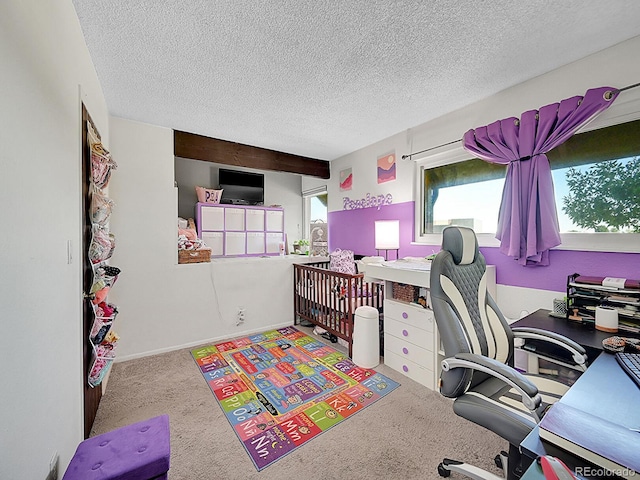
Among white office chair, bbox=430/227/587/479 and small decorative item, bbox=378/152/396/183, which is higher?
small decorative item, bbox=378/152/396/183

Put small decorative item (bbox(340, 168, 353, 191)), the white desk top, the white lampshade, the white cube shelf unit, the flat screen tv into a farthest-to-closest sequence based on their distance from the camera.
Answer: the flat screen tv → the white cube shelf unit → small decorative item (bbox(340, 168, 353, 191)) → the white lampshade → the white desk top

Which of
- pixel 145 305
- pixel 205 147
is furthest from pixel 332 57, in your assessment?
pixel 145 305

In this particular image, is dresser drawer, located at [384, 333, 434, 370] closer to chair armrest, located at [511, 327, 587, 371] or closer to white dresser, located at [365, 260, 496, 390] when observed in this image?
white dresser, located at [365, 260, 496, 390]

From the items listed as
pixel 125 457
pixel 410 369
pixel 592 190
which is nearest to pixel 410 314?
pixel 410 369

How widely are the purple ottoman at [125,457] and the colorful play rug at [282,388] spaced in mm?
633

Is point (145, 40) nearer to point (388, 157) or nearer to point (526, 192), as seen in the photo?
point (388, 157)

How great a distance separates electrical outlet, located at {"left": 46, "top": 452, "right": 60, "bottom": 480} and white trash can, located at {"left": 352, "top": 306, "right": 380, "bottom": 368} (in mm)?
1997

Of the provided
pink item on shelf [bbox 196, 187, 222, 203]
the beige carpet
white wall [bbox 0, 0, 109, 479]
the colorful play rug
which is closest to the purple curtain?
the beige carpet

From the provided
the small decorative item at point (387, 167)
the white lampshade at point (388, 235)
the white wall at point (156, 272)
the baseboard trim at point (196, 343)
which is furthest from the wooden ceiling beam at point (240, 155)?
the baseboard trim at point (196, 343)

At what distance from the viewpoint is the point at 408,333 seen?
2.29m

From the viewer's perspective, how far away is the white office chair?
104cm

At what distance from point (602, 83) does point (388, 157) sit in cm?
177

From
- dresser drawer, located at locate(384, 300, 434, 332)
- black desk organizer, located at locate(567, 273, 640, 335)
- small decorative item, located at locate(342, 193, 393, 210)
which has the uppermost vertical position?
small decorative item, located at locate(342, 193, 393, 210)

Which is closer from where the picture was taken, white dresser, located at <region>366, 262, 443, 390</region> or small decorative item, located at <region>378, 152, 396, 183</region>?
white dresser, located at <region>366, 262, 443, 390</region>
